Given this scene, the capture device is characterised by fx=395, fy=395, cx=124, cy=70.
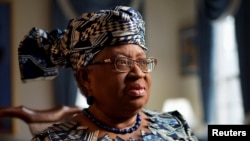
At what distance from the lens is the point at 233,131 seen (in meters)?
0.86

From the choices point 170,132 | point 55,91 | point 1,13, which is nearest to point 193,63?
point 55,91

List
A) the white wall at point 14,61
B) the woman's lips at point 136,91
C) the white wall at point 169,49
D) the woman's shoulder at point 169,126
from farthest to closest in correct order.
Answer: the white wall at point 169,49, the white wall at point 14,61, the woman's shoulder at point 169,126, the woman's lips at point 136,91

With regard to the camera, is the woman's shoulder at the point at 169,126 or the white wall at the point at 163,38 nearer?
the woman's shoulder at the point at 169,126

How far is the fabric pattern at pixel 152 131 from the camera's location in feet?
3.05

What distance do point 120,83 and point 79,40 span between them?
0.50ft

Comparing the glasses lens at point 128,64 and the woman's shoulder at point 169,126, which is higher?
the glasses lens at point 128,64

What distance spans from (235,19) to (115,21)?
93.6 inches

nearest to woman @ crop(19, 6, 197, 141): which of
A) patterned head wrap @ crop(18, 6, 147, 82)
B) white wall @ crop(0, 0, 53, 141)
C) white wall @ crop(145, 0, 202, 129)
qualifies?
patterned head wrap @ crop(18, 6, 147, 82)

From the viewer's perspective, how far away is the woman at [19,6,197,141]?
2.98 feet

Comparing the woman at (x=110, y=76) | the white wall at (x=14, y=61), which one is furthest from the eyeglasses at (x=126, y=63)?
the white wall at (x=14, y=61)

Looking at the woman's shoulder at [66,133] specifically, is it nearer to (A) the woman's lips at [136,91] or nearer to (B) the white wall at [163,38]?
(A) the woman's lips at [136,91]

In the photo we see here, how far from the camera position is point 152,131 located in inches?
38.9

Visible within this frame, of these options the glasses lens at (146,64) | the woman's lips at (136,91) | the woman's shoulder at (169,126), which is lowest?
the woman's shoulder at (169,126)

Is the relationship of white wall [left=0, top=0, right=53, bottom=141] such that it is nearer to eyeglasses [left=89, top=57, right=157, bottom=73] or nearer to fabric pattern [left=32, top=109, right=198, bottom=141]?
fabric pattern [left=32, top=109, right=198, bottom=141]
